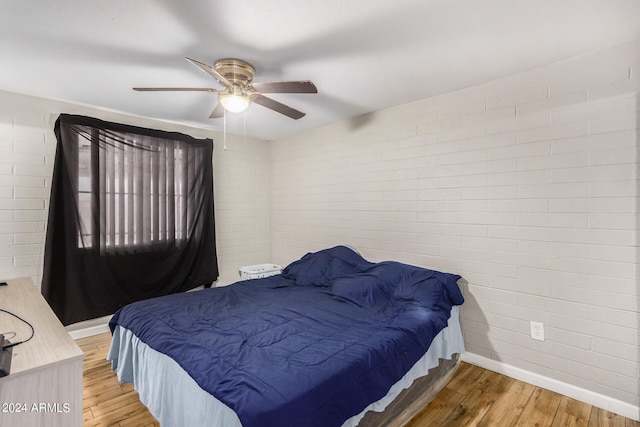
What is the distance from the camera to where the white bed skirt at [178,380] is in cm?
136

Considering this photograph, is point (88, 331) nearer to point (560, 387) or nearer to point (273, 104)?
point (273, 104)

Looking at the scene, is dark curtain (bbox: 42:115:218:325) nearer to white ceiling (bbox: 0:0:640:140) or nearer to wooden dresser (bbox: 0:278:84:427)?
white ceiling (bbox: 0:0:640:140)

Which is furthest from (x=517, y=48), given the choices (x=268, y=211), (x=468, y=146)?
(x=268, y=211)

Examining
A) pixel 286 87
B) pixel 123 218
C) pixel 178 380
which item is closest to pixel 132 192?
pixel 123 218

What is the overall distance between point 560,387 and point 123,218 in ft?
13.5

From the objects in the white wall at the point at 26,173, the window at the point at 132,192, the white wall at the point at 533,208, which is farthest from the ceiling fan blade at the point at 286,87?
the white wall at the point at 26,173

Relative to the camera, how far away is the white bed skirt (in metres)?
1.36

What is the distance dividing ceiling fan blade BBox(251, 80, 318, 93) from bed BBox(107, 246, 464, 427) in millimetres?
1528

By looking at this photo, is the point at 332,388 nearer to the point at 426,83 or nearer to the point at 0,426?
the point at 0,426

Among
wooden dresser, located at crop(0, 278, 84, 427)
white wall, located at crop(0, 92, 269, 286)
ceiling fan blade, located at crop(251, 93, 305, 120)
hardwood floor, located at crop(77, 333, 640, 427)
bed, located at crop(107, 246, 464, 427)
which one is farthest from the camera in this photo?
white wall, located at crop(0, 92, 269, 286)

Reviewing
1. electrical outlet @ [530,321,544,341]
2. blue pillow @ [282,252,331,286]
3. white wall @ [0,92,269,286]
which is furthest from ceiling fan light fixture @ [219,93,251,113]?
electrical outlet @ [530,321,544,341]

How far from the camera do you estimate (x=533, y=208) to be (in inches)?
91.0

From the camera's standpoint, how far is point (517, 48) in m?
2.03

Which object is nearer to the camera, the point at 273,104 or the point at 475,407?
the point at 475,407
